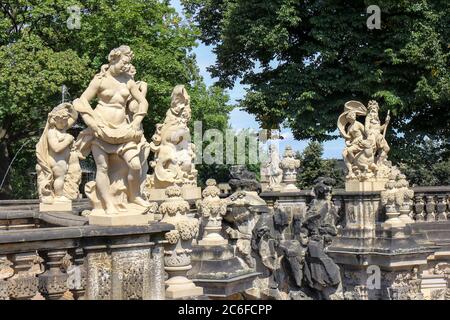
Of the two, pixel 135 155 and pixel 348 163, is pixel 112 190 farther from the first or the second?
pixel 348 163

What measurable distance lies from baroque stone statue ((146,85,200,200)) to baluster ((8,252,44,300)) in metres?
7.43

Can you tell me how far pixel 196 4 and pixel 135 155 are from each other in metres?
21.9

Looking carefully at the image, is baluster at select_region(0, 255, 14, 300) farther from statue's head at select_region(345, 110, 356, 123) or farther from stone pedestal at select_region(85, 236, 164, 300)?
statue's head at select_region(345, 110, 356, 123)

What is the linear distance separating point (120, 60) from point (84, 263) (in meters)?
2.20

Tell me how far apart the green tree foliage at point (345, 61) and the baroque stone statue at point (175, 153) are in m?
7.99

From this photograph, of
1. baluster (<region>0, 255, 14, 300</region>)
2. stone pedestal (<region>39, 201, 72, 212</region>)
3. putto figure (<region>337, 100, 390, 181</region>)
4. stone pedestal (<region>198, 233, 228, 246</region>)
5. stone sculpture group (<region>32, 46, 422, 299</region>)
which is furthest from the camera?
putto figure (<region>337, 100, 390, 181</region>)

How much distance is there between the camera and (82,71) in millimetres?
22859

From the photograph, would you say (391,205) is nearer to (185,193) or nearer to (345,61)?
(185,193)

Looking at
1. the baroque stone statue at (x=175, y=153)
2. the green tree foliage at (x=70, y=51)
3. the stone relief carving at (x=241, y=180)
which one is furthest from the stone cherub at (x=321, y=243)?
the green tree foliage at (x=70, y=51)

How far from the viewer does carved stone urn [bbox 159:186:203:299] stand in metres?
6.35

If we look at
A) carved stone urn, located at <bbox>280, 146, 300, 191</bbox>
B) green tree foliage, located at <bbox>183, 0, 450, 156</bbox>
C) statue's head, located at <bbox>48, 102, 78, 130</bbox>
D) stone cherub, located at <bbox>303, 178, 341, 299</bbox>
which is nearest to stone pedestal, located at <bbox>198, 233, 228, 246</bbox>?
stone cherub, located at <bbox>303, 178, 341, 299</bbox>

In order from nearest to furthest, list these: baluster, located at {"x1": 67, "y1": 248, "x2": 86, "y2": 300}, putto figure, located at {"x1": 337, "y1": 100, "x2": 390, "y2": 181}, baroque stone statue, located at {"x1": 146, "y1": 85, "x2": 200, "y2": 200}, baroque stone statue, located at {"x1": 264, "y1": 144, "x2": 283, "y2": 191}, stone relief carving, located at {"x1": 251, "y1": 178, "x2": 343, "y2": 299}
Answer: baluster, located at {"x1": 67, "y1": 248, "x2": 86, "y2": 300}
stone relief carving, located at {"x1": 251, "y1": 178, "x2": 343, "y2": 299}
putto figure, located at {"x1": 337, "y1": 100, "x2": 390, "y2": 181}
baroque stone statue, located at {"x1": 146, "y1": 85, "x2": 200, "y2": 200}
baroque stone statue, located at {"x1": 264, "y1": 144, "x2": 283, "y2": 191}

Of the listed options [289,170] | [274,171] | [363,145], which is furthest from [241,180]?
[274,171]

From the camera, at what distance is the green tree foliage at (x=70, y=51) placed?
22078mm
